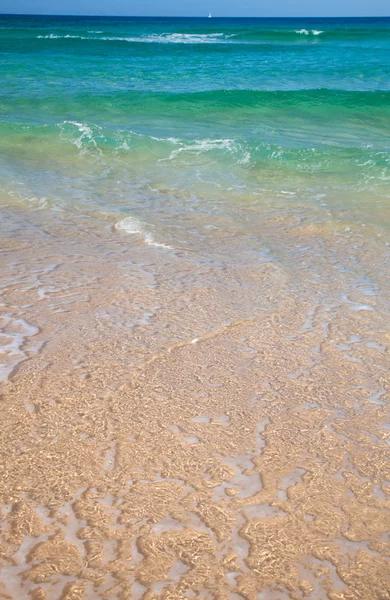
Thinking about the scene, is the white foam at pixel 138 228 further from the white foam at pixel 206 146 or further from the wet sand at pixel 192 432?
the white foam at pixel 206 146

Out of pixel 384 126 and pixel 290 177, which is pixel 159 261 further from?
pixel 384 126

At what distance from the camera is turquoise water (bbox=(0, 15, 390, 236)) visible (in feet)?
23.1

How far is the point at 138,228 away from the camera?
551cm

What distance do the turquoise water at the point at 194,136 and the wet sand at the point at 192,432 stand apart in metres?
2.36

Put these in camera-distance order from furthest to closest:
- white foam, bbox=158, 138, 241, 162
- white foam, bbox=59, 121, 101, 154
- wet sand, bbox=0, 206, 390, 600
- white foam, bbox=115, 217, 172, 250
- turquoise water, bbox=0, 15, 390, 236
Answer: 1. white foam, bbox=59, 121, 101, 154
2. white foam, bbox=158, 138, 241, 162
3. turquoise water, bbox=0, 15, 390, 236
4. white foam, bbox=115, 217, 172, 250
5. wet sand, bbox=0, 206, 390, 600

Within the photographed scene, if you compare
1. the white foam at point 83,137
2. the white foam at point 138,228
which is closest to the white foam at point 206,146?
the white foam at point 83,137

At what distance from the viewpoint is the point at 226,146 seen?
9.27 m

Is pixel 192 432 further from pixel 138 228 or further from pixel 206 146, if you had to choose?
pixel 206 146

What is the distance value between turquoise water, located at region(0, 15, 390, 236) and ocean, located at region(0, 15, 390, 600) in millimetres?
92

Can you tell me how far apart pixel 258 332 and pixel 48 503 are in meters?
1.75

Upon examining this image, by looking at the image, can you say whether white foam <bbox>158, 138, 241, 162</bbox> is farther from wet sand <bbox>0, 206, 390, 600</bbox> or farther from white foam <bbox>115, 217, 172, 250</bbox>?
A: wet sand <bbox>0, 206, 390, 600</bbox>

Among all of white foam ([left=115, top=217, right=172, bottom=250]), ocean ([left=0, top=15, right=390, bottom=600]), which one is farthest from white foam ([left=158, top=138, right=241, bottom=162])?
white foam ([left=115, top=217, right=172, bottom=250])

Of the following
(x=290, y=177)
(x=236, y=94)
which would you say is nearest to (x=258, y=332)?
(x=290, y=177)

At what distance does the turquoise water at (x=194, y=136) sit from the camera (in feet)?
23.1
